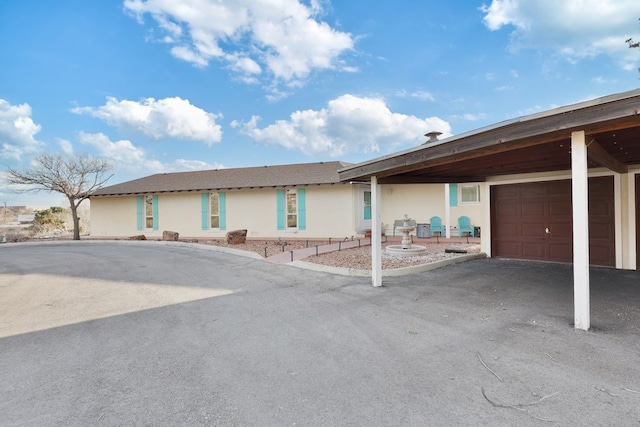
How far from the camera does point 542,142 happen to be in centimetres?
405

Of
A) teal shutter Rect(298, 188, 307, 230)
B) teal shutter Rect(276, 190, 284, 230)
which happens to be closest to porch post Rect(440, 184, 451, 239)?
teal shutter Rect(298, 188, 307, 230)

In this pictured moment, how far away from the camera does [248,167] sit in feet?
64.8

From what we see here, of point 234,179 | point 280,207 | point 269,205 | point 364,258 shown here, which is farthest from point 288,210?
point 364,258

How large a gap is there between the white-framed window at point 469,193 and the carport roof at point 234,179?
240 inches

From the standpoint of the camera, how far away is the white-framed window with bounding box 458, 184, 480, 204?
1459cm

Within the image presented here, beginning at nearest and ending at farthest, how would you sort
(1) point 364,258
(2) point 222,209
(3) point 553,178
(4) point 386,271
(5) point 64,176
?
(4) point 386,271, (3) point 553,178, (1) point 364,258, (2) point 222,209, (5) point 64,176

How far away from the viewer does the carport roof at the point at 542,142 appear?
3307 mm

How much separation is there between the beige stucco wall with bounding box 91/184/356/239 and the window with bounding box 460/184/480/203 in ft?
17.4

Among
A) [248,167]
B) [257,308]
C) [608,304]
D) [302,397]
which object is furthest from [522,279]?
[248,167]

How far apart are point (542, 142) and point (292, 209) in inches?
490

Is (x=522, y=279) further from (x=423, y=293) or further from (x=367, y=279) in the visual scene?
(x=367, y=279)

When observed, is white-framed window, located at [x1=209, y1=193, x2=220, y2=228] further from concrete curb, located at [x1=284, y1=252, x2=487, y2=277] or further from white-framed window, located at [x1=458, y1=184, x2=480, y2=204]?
white-framed window, located at [x1=458, y1=184, x2=480, y2=204]

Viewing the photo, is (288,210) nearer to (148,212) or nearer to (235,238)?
(235,238)

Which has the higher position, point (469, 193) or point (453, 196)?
point (469, 193)
